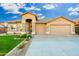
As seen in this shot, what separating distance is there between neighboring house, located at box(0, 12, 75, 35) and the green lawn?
0.54ft

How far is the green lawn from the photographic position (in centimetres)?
784

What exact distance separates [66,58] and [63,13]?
121 centimetres

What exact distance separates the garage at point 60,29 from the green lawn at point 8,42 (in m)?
0.86

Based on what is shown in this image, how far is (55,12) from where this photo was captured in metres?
7.89

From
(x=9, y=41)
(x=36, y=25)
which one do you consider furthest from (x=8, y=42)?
(x=36, y=25)

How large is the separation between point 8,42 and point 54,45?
1.20 meters

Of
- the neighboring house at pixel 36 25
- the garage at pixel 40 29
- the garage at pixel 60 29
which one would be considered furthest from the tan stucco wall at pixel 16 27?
the garage at pixel 60 29

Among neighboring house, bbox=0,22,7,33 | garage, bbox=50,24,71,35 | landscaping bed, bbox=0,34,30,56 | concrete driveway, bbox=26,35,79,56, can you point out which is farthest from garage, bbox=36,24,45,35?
neighboring house, bbox=0,22,7,33

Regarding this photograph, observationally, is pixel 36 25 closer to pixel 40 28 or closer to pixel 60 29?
pixel 40 28

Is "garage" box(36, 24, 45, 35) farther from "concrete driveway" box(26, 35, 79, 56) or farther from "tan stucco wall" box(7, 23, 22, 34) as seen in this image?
"tan stucco wall" box(7, 23, 22, 34)

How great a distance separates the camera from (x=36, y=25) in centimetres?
796

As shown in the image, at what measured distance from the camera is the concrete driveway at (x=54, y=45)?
25.3 ft

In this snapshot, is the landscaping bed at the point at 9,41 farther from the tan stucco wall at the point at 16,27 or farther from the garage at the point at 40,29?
the garage at the point at 40,29

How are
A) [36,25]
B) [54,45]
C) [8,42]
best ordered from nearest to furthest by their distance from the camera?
1. [54,45]
2. [36,25]
3. [8,42]
